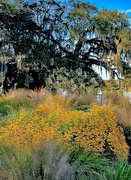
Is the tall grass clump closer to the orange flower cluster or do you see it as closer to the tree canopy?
the orange flower cluster

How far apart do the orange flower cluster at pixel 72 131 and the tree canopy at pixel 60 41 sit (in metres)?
11.9

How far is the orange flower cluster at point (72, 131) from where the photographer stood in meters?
4.26

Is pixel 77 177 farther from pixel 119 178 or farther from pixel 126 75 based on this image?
pixel 126 75

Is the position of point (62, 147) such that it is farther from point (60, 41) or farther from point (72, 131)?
point (60, 41)

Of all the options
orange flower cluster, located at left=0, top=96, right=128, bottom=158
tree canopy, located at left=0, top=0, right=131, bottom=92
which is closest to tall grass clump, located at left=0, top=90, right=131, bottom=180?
orange flower cluster, located at left=0, top=96, right=128, bottom=158

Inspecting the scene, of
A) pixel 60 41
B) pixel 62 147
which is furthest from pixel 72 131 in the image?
pixel 60 41

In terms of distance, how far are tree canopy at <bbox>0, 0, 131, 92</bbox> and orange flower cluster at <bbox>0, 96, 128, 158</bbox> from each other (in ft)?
39.0

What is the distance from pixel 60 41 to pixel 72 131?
14478mm

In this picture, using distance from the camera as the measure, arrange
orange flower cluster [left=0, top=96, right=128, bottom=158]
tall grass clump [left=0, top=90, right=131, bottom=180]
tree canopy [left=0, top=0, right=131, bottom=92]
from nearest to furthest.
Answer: tall grass clump [left=0, top=90, right=131, bottom=180] → orange flower cluster [left=0, top=96, right=128, bottom=158] → tree canopy [left=0, top=0, right=131, bottom=92]

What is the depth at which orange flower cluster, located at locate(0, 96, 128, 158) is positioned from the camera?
14.0ft

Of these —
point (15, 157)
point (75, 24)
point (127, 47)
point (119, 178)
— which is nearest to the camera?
point (15, 157)

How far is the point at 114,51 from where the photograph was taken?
57.5 feet

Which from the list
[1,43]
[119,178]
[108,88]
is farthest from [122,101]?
[1,43]

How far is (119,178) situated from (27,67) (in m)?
14.0
